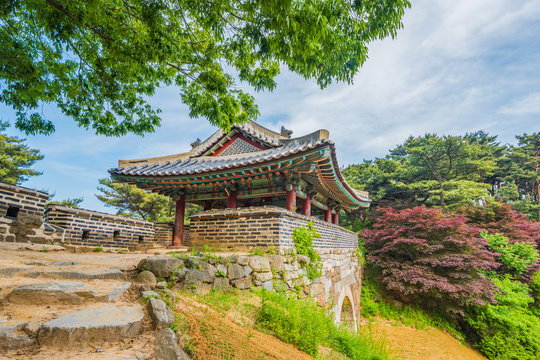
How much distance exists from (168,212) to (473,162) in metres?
25.2

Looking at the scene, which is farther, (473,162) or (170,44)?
(473,162)

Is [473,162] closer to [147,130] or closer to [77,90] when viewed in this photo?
[147,130]

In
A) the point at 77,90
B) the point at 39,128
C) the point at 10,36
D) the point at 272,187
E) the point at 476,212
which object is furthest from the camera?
the point at 476,212

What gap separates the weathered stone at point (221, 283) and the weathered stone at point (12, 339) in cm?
230

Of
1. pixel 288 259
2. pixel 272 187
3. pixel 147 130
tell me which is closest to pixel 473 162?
pixel 272 187

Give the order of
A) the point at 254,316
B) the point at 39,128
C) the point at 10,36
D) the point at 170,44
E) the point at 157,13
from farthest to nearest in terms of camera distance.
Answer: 1. the point at 39,128
2. the point at 10,36
3. the point at 170,44
4. the point at 157,13
5. the point at 254,316

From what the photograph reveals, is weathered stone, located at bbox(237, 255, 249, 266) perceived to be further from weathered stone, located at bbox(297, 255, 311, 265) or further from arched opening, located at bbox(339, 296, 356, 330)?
arched opening, located at bbox(339, 296, 356, 330)

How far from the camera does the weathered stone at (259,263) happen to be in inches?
178

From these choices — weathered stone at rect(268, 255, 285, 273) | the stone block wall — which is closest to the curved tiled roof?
the stone block wall

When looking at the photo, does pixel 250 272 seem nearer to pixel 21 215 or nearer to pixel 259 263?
pixel 259 263

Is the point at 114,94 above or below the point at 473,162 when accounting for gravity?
below

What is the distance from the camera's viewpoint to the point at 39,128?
5973 mm

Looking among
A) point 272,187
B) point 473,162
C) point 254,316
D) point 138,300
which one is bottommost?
point 254,316

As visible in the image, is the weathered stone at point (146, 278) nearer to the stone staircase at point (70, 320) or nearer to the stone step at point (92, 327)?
the stone staircase at point (70, 320)
